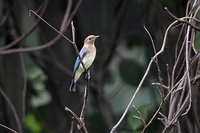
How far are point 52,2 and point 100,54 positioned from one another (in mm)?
450

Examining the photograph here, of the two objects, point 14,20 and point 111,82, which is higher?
point 14,20

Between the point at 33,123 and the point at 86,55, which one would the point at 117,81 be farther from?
the point at 86,55

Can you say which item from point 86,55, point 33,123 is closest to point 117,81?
point 33,123

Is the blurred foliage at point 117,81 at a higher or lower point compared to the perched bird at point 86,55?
lower

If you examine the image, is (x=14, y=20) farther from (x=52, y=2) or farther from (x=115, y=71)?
(x=115, y=71)

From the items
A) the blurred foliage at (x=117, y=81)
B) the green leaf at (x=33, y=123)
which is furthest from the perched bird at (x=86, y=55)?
the green leaf at (x=33, y=123)

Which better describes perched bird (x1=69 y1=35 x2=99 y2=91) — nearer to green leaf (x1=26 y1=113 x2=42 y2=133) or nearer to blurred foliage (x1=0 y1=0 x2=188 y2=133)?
blurred foliage (x1=0 y1=0 x2=188 y2=133)

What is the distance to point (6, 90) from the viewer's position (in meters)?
4.23

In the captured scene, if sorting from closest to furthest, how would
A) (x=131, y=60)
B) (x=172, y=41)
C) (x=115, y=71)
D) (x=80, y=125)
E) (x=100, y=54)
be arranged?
(x=80, y=125)
(x=172, y=41)
(x=100, y=54)
(x=131, y=60)
(x=115, y=71)

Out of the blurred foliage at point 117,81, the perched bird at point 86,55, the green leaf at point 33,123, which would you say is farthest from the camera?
the green leaf at point 33,123

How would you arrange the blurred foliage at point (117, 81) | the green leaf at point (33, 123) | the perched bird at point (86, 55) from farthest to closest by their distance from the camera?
1. the green leaf at point (33, 123)
2. the blurred foliage at point (117, 81)
3. the perched bird at point (86, 55)

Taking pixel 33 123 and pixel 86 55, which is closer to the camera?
pixel 86 55

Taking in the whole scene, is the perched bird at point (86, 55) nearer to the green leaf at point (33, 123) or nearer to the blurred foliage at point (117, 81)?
the blurred foliage at point (117, 81)

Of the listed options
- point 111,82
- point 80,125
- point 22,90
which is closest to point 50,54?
point 22,90
